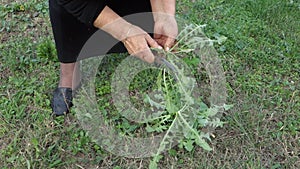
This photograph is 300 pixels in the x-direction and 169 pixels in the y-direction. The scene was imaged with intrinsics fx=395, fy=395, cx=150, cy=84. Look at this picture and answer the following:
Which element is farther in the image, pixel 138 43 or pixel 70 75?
pixel 70 75

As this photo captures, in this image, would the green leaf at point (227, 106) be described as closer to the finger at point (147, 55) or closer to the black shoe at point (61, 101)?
the finger at point (147, 55)

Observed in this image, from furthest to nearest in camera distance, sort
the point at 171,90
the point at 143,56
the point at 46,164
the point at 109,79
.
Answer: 1. the point at 109,79
2. the point at 171,90
3. the point at 46,164
4. the point at 143,56

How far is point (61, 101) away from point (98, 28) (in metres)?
0.39

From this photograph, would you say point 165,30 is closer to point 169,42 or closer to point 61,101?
point 169,42

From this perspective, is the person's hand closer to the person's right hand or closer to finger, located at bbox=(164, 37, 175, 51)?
finger, located at bbox=(164, 37, 175, 51)

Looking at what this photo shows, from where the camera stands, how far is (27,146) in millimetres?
1690

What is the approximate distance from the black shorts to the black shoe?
159 mm

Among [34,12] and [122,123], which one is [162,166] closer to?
[122,123]

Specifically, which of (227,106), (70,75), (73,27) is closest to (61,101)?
(70,75)

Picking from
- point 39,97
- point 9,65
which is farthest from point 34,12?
point 39,97

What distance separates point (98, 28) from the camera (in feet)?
5.64

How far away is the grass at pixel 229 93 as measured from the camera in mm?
1679

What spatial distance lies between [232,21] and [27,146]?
1.39 meters

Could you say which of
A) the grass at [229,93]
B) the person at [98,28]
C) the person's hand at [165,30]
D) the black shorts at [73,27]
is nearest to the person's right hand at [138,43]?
the person at [98,28]
